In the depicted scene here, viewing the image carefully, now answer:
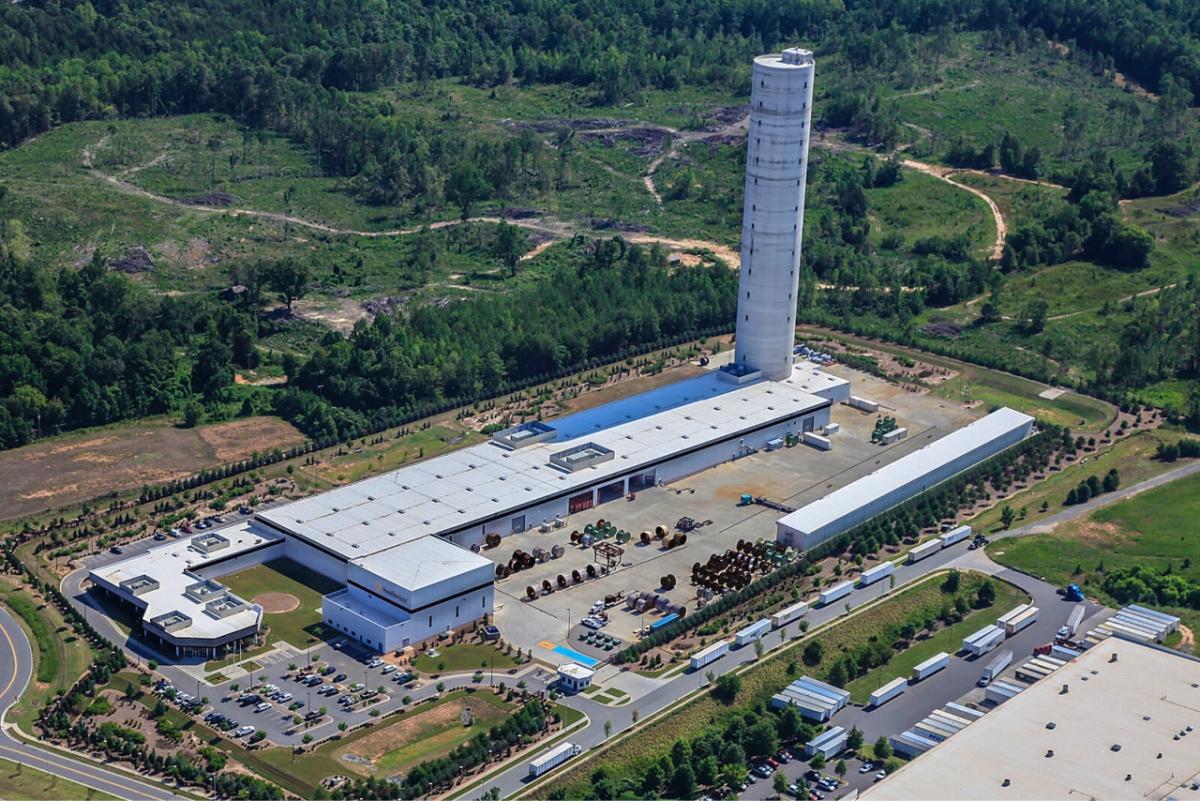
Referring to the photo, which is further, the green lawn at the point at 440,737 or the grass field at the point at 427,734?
the grass field at the point at 427,734

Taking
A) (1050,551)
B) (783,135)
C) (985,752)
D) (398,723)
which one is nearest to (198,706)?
(398,723)

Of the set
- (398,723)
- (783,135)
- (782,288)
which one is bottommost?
(398,723)

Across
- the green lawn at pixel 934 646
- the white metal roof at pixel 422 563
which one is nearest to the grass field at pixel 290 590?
the white metal roof at pixel 422 563

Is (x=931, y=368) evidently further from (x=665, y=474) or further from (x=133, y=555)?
(x=133, y=555)

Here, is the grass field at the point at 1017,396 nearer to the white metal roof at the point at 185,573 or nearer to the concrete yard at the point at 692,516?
the concrete yard at the point at 692,516

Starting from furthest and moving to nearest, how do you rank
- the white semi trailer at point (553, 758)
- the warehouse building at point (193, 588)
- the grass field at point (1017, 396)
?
1. the grass field at point (1017, 396)
2. the warehouse building at point (193, 588)
3. the white semi trailer at point (553, 758)

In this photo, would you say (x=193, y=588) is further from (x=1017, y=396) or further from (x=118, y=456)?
(x=1017, y=396)
